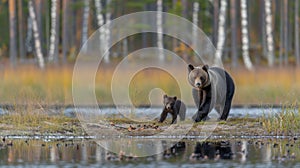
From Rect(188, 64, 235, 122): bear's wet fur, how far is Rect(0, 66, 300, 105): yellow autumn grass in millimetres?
5025

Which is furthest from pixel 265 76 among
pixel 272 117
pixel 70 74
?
pixel 272 117

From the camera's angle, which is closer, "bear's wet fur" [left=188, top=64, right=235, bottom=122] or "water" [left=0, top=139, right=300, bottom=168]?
"water" [left=0, top=139, right=300, bottom=168]

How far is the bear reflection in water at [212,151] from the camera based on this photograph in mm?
14734

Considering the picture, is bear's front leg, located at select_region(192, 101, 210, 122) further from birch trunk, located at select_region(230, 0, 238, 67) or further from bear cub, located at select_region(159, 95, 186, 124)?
birch trunk, located at select_region(230, 0, 238, 67)

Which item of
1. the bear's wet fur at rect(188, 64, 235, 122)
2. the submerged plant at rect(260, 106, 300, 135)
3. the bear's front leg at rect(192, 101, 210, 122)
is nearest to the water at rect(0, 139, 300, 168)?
the submerged plant at rect(260, 106, 300, 135)

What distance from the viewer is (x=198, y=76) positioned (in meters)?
18.4

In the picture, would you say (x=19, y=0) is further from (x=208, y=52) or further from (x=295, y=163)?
(x=295, y=163)

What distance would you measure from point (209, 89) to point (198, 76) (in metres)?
0.70

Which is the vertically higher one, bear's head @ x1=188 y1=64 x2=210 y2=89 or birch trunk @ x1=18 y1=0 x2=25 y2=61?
birch trunk @ x1=18 y1=0 x2=25 y2=61

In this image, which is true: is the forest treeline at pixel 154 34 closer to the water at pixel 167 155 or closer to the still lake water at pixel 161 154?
the still lake water at pixel 161 154

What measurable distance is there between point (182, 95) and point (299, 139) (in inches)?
366

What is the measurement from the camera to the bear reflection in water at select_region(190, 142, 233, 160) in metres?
14.7

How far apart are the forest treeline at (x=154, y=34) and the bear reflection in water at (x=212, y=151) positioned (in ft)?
83.5

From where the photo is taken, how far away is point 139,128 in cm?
1878
